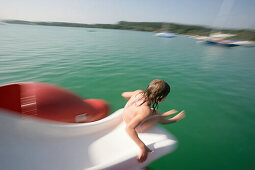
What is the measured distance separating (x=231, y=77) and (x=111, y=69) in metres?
3.81

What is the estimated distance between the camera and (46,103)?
175 centimetres

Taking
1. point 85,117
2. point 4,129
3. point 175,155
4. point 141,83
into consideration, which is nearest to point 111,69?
point 141,83

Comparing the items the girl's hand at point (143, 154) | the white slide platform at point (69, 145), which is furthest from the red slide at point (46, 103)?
the girl's hand at point (143, 154)

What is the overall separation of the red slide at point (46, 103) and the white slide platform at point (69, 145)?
0.68 feet

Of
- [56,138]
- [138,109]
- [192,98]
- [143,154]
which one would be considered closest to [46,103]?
[56,138]

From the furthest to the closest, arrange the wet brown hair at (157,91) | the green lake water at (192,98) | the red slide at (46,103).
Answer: the green lake water at (192,98) → the red slide at (46,103) → the wet brown hair at (157,91)

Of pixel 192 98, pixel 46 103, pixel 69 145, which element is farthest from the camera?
pixel 192 98

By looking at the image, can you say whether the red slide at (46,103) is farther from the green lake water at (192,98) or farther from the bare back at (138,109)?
the green lake water at (192,98)

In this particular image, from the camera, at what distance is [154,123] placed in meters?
1.51

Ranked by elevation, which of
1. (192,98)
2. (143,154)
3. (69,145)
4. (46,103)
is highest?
(46,103)

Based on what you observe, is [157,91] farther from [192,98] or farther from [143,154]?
[192,98]

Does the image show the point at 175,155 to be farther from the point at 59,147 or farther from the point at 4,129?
the point at 4,129

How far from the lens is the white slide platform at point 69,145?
4.17ft

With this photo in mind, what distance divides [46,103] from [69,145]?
56cm
